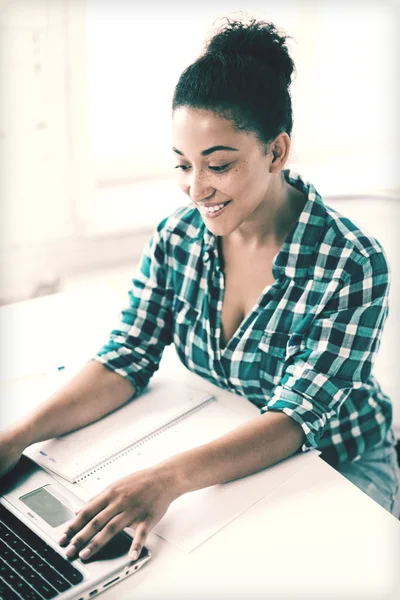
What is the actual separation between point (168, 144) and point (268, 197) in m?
1.05

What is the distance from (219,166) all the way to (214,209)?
90 millimetres

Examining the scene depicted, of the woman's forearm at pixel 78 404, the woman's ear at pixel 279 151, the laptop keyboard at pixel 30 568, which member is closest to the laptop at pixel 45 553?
the laptop keyboard at pixel 30 568

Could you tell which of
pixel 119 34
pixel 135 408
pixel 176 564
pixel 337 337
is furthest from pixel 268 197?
pixel 119 34

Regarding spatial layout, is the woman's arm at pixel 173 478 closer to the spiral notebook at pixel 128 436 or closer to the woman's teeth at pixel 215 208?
the spiral notebook at pixel 128 436

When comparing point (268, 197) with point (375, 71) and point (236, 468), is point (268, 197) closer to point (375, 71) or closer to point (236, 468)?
point (236, 468)

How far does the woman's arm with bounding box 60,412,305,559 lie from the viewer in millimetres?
859

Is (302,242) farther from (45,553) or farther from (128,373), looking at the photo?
(45,553)

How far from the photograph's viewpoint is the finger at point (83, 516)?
86 cm

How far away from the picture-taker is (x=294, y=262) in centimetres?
115

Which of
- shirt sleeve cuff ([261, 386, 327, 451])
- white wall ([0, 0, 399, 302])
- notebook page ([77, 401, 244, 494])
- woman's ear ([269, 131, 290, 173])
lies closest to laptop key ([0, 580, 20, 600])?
notebook page ([77, 401, 244, 494])

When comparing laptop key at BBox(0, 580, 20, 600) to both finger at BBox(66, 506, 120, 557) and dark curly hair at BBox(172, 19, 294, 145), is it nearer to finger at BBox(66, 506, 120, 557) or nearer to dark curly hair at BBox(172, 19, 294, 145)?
finger at BBox(66, 506, 120, 557)

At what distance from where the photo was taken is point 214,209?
1.11 metres

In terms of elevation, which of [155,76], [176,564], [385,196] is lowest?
[176,564]

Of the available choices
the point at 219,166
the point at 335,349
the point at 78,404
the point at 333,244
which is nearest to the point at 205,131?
the point at 219,166
